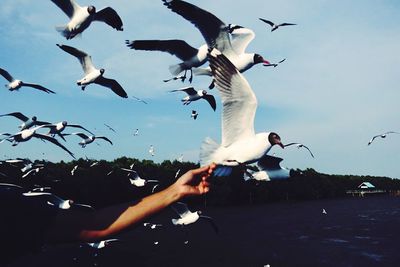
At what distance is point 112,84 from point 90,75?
2.57 feet

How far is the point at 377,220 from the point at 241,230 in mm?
37731

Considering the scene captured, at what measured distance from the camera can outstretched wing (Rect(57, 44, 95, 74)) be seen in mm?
17203

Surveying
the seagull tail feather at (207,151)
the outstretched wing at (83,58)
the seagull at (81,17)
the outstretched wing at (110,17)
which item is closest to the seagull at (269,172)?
the seagull tail feather at (207,151)

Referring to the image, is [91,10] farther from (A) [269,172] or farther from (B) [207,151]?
(A) [269,172]

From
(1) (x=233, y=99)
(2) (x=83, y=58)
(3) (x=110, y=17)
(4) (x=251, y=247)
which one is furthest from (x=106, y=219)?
(4) (x=251, y=247)

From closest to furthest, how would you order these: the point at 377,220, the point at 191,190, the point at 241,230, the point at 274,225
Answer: the point at 191,190, the point at 241,230, the point at 274,225, the point at 377,220

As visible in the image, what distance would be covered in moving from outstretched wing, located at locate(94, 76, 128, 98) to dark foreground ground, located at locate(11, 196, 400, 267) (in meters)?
26.7

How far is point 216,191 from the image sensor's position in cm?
10169

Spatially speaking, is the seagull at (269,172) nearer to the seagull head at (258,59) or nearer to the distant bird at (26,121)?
the seagull head at (258,59)

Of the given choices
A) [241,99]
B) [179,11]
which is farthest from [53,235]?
[179,11]

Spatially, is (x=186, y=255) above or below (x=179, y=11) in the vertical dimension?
below

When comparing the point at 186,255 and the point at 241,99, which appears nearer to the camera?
the point at 241,99

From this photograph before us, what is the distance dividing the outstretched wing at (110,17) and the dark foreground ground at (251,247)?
30.4 metres

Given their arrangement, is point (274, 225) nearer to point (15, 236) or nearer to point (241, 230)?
point (241, 230)
